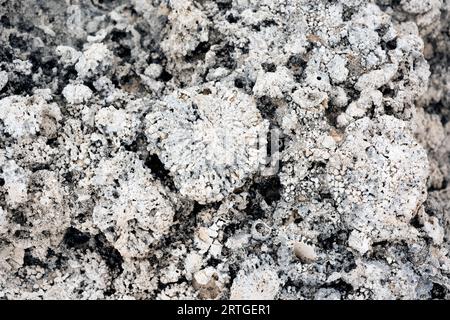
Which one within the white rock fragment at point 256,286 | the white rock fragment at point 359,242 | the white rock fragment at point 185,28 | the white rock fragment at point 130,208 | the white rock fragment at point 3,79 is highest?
the white rock fragment at point 185,28

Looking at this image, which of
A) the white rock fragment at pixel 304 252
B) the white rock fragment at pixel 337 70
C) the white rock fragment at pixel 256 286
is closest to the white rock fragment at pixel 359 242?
the white rock fragment at pixel 304 252

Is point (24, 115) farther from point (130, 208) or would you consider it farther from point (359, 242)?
point (359, 242)

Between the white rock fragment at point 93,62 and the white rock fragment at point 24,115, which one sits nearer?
the white rock fragment at point 24,115

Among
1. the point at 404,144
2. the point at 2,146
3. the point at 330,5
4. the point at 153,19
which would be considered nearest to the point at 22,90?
the point at 2,146

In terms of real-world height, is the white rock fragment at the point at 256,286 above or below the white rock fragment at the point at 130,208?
below

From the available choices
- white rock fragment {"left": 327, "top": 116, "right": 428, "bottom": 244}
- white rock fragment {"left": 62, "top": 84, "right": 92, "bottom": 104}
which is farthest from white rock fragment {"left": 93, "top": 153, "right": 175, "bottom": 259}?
white rock fragment {"left": 327, "top": 116, "right": 428, "bottom": 244}

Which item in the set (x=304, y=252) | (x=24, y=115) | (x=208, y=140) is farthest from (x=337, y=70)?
(x=24, y=115)

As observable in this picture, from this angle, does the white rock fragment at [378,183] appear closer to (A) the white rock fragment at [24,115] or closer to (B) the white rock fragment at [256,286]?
(B) the white rock fragment at [256,286]

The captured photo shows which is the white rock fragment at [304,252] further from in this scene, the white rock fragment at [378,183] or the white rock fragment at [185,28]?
the white rock fragment at [185,28]

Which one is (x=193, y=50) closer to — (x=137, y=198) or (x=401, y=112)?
(x=137, y=198)
